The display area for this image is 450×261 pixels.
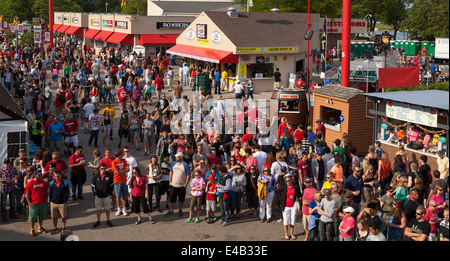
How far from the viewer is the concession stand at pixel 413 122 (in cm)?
1523

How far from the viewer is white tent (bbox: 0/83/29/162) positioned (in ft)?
48.0

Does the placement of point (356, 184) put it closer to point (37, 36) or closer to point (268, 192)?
point (268, 192)

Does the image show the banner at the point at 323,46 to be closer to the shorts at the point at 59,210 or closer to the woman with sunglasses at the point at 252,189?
the woman with sunglasses at the point at 252,189

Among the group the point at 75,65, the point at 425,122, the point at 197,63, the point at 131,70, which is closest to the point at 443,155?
the point at 425,122

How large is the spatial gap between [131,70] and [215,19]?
305 inches

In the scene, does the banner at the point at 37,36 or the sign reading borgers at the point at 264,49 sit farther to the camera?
the banner at the point at 37,36

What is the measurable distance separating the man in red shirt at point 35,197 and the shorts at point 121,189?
5.41 feet

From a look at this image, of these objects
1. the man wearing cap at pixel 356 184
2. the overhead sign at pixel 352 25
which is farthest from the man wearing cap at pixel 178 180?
the overhead sign at pixel 352 25

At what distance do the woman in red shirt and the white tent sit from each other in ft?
13.8

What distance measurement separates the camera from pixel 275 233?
12.0 metres

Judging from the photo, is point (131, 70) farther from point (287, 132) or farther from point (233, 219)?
point (233, 219)

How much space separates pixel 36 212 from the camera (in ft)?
38.4

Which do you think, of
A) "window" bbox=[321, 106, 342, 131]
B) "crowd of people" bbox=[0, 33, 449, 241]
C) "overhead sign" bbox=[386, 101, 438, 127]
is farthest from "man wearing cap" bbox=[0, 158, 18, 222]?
"window" bbox=[321, 106, 342, 131]

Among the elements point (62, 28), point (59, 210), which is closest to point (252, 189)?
point (59, 210)
